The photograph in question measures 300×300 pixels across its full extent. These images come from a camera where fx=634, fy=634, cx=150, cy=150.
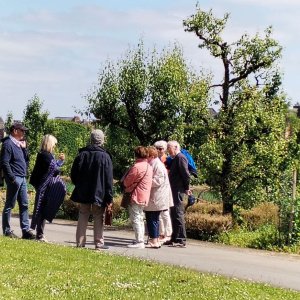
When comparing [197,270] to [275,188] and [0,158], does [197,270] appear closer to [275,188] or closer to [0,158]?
[0,158]

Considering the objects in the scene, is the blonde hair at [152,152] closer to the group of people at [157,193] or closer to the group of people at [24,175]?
the group of people at [157,193]

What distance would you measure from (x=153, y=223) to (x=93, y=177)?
1506mm

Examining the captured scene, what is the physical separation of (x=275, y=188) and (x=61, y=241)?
15.5ft

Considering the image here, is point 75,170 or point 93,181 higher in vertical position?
point 75,170

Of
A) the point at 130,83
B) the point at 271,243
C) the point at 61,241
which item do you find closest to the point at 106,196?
the point at 61,241

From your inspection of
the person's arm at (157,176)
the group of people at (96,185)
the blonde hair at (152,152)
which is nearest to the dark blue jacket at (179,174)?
the group of people at (96,185)

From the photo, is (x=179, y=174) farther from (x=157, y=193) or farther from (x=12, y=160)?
(x=12, y=160)

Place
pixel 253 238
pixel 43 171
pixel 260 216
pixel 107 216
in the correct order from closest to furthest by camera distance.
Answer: pixel 107 216
pixel 43 171
pixel 253 238
pixel 260 216

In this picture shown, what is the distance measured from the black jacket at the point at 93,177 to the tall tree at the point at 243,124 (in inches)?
177

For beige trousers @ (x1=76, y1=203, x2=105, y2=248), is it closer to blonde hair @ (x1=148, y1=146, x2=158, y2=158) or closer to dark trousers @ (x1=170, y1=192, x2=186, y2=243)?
blonde hair @ (x1=148, y1=146, x2=158, y2=158)

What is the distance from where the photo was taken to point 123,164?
594 inches

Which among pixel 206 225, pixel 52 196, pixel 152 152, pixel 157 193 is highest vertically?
pixel 152 152

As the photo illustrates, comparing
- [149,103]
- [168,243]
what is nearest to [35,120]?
[149,103]

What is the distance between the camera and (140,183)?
10.1 meters
